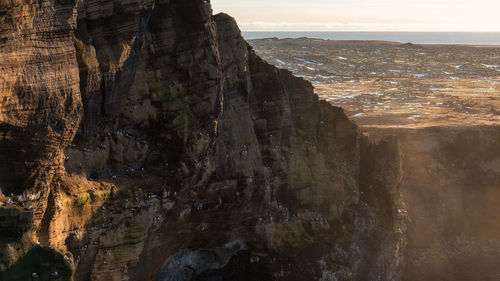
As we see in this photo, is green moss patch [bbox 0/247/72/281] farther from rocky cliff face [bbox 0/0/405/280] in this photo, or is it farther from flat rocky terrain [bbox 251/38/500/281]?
flat rocky terrain [bbox 251/38/500/281]

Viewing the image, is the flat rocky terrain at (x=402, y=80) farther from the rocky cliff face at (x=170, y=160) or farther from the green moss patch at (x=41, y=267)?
the green moss patch at (x=41, y=267)

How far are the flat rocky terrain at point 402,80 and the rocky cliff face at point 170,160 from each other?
26940mm

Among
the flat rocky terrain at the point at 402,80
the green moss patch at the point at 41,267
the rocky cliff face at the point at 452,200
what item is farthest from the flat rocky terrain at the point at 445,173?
the green moss patch at the point at 41,267

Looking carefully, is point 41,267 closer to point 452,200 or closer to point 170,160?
point 170,160

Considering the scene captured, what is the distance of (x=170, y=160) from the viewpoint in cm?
1988

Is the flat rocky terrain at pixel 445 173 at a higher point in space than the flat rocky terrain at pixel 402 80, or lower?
lower

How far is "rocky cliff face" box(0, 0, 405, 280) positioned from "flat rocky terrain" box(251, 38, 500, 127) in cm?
2694

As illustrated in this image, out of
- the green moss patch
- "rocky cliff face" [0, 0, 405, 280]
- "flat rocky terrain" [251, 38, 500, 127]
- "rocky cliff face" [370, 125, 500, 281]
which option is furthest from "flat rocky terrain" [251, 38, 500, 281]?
the green moss patch

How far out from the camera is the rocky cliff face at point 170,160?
1427cm

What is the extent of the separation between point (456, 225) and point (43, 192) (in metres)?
36.7

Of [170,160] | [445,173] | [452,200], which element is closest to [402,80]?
[445,173]

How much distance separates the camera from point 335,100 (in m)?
73.1

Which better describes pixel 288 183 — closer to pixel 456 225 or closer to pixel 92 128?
pixel 92 128

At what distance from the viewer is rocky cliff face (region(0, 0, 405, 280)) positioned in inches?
562
